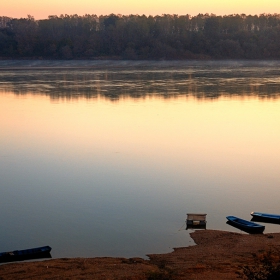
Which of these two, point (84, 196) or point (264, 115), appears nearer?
point (84, 196)

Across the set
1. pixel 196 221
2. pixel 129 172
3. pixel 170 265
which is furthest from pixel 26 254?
pixel 129 172

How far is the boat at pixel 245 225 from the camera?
7988mm

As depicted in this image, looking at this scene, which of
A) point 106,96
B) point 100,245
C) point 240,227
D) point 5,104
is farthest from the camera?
point 106,96

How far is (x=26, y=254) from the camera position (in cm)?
712

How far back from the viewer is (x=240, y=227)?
816cm

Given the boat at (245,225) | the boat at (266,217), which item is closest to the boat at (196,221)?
the boat at (245,225)

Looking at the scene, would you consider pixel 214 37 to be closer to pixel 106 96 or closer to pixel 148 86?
pixel 148 86

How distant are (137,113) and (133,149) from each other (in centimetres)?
663

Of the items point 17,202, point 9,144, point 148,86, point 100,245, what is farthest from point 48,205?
point 148,86

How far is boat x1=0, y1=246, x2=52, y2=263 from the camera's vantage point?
7.02m

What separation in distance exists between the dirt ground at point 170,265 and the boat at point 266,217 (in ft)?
1.99

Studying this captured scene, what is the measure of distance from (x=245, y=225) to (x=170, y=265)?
175 cm

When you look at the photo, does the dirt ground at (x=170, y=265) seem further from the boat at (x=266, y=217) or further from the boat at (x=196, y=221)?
the boat at (x=266, y=217)

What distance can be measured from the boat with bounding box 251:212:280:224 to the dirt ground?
1.99ft
